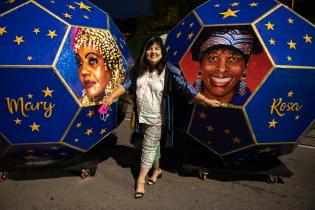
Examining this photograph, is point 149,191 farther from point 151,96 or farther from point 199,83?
point 199,83

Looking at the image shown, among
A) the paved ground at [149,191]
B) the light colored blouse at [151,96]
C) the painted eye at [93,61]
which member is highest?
the painted eye at [93,61]

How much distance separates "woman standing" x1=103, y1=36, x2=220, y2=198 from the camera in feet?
10.0

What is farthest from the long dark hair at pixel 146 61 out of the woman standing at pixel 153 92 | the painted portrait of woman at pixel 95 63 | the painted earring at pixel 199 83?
the painted earring at pixel 199 83

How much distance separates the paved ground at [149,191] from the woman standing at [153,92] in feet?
0.87

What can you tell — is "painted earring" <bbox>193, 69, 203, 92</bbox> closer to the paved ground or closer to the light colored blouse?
the light colored blouse

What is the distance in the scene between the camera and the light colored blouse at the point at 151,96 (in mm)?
3080

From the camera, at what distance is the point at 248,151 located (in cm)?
321

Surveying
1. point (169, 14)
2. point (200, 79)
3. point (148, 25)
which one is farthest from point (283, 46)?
point (148, 25)

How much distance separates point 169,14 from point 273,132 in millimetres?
21495

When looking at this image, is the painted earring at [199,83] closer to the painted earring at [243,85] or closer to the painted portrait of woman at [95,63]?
the painted earring at [243,85]

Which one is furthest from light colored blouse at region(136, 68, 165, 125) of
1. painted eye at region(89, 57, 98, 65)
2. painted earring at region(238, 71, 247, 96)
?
painted earring at region(238, 71, 247, 96)

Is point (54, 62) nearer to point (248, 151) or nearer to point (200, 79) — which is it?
point (200, 79)

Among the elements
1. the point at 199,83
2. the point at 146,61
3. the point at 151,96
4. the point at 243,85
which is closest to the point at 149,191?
the point at 151,96

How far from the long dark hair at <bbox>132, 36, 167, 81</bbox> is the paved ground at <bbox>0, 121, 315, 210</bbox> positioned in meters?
1.34
